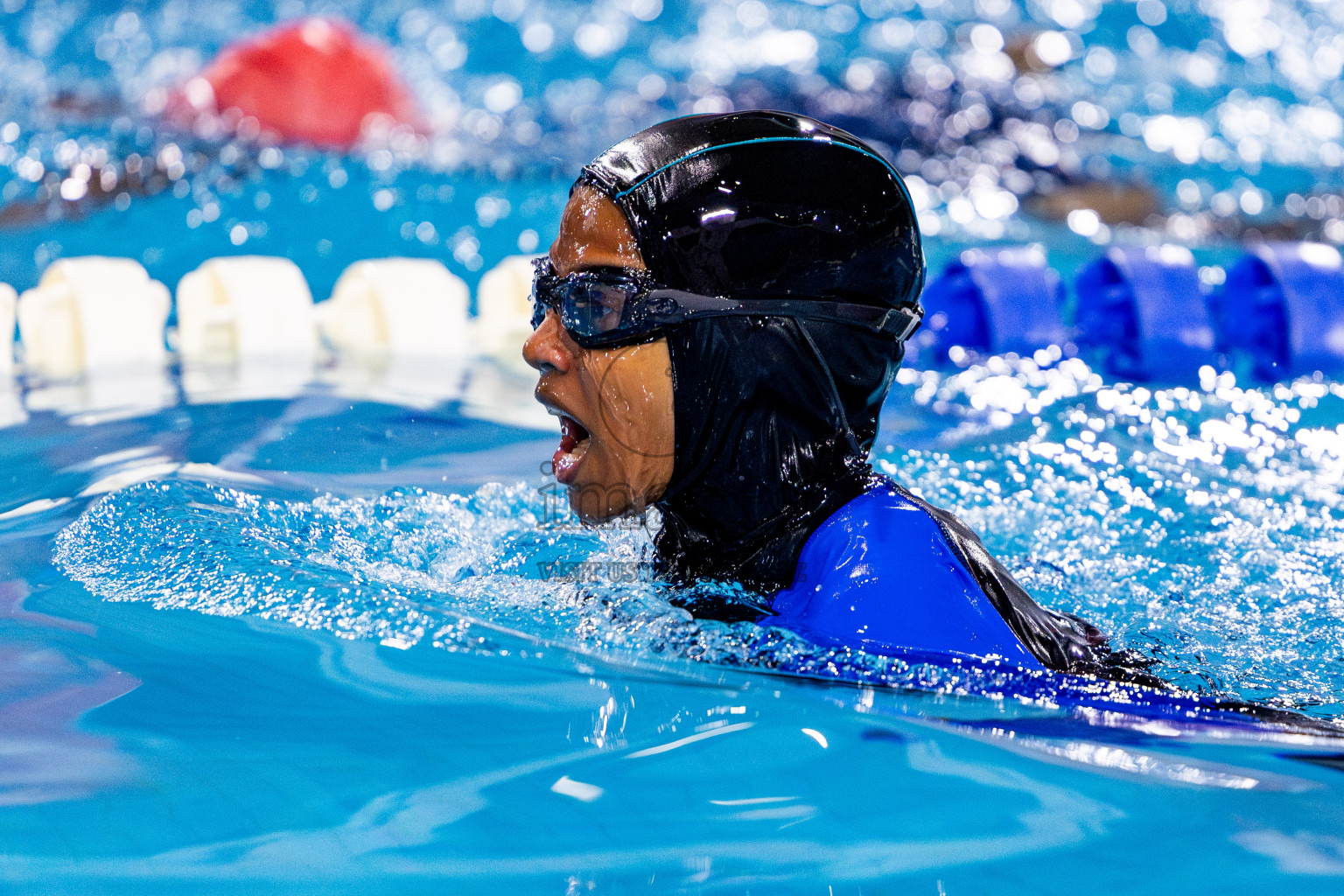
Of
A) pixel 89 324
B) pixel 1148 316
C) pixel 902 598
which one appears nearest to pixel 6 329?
pixel 89 324

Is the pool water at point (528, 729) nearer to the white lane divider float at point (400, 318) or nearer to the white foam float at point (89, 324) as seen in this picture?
the white foam float at point (89, 324)

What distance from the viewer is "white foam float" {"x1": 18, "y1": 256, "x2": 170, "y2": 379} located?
13.4 feet

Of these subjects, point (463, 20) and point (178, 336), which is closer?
point (178, 336)

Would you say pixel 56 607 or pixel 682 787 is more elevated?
pixel 56 607

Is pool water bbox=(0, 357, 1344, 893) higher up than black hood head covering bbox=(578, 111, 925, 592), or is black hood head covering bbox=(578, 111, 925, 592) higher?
black hood head covering bbox=(578, 111, 925, 592)

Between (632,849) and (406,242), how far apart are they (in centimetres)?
506

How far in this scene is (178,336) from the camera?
446 cm

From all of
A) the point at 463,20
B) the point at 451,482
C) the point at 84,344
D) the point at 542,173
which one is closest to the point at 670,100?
the point at 542,173

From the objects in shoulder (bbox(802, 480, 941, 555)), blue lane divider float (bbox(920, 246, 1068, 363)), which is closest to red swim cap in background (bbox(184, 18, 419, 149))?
blue lane divider float (bbox(920, 246, 1068, 363))

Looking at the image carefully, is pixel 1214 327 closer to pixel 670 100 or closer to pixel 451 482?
pixel 451 482

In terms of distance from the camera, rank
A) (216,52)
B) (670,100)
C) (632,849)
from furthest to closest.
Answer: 1. (216,52)
2. (670,100)
3. (632,849)

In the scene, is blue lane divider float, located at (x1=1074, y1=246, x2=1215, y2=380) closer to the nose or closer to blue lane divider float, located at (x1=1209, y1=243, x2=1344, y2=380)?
blue lane divider float, located at (x1=1209, y1=243, x2=1344, y2=380)

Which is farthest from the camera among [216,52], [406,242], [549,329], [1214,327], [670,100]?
[216,52]

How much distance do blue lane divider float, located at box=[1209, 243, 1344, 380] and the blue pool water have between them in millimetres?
345
